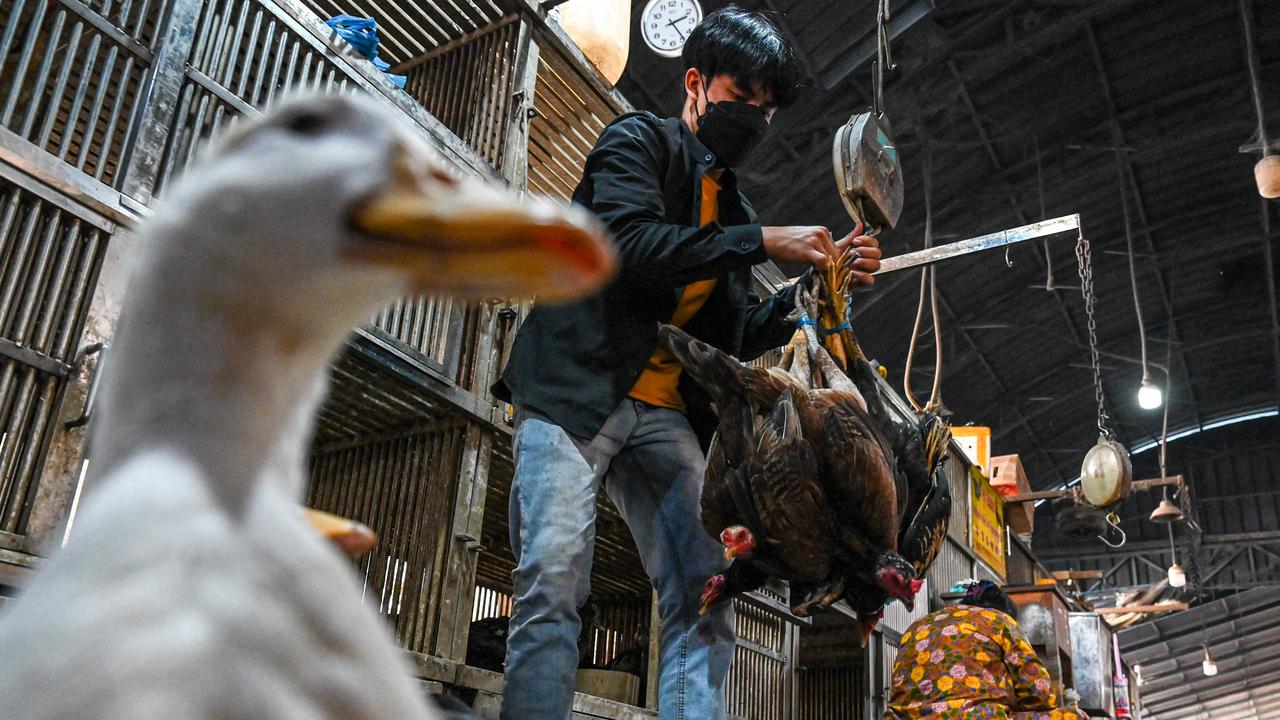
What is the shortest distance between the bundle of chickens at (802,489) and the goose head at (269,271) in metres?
1.52

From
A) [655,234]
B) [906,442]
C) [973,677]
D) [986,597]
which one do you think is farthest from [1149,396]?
[655,234]

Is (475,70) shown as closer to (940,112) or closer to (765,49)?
(765,49)

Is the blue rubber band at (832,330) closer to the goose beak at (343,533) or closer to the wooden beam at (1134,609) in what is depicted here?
the goose beak at (343,533)

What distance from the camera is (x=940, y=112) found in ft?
41.6

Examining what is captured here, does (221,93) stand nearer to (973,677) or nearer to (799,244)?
(799,244)

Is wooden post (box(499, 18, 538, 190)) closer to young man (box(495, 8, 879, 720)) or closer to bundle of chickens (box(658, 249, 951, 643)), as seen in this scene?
young man (box(495, 8, 879, 720))

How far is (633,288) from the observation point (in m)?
2.15

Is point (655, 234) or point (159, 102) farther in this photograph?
point (159, 102)

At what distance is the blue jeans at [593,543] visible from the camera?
6.05ft

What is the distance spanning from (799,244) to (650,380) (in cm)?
43

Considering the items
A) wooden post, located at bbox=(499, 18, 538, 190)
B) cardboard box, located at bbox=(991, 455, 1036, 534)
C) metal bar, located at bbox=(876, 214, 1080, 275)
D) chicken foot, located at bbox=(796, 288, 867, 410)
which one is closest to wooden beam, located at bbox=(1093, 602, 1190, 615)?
cardboard box, located at bbox=(991, 455, 1036, 534)

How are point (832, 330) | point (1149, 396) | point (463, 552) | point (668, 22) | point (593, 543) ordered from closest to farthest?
point (593, 543) → point (832, 330) → point (463, 552) → point (668, 22) → point (1149, 396)

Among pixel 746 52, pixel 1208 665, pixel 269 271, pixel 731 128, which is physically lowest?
pixel 269 271

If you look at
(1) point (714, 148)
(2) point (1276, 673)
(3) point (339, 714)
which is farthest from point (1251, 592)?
(3) point (339, 714)
